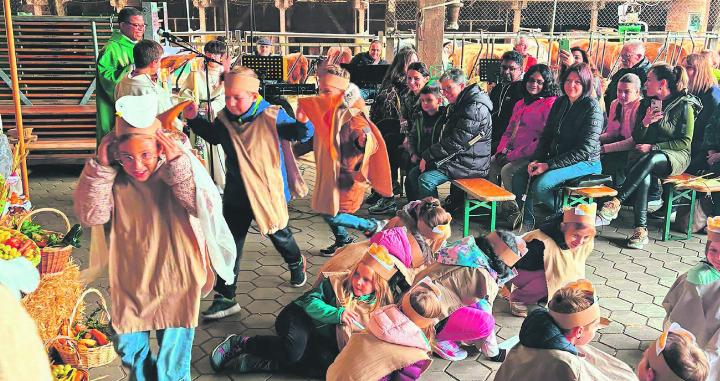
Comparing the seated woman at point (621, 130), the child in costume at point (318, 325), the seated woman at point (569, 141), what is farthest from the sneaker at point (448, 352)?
the seated woman at point (621, 130)

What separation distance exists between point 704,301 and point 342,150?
8.90 feet

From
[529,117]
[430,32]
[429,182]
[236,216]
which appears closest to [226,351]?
[236,216]

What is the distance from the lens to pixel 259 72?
22.9 ft

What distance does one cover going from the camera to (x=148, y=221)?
3.15m

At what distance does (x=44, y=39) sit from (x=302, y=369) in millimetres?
6807

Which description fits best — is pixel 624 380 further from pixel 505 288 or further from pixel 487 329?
pixel 505 288

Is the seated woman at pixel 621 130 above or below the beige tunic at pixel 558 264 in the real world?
above

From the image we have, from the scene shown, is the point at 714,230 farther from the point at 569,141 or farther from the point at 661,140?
the point at 661,140

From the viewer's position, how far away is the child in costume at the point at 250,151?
4.32 m

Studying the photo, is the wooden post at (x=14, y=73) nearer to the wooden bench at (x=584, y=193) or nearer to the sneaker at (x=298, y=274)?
the sneaker at (x=298, y=274)

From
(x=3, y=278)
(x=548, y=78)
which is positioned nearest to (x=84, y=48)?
(x=548, y=78)

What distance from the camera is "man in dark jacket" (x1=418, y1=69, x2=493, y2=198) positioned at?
20.4 ft

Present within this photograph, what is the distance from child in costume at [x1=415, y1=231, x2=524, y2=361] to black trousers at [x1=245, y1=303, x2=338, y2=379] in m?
0.67

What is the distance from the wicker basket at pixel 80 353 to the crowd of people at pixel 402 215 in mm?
500
